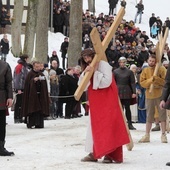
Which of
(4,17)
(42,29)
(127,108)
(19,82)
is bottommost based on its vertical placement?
(127,108)

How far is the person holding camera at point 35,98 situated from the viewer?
58.2 ft

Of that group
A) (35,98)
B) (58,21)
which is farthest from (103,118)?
(58,21)

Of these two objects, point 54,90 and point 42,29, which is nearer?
point 54,90

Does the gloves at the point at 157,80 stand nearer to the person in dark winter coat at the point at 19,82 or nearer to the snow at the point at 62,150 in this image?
the snow at the point at 62,150

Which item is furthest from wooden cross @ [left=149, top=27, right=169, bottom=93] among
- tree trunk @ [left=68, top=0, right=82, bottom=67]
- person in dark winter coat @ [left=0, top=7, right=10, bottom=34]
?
person in dark winter coat @ [left=0, top=7, right=10, bottom=34]

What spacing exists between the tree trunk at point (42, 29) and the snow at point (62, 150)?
6396mm

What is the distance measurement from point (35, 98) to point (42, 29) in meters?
8.19

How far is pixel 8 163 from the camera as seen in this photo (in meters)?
10.7

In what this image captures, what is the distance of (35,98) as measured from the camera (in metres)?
17.9

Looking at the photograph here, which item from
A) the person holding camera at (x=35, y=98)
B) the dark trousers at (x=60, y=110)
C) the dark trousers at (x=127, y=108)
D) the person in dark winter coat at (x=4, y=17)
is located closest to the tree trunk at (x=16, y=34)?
the person in dark winter coat at (x=4, y=17)

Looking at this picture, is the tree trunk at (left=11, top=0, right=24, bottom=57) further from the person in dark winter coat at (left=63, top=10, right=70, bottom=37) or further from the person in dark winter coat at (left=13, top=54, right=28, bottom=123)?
the person in dark winter coat at (left=13, top=54, right=28, bottom=123)

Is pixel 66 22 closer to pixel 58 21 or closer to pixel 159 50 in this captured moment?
pixel 58 21

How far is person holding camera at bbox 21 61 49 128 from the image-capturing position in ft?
58.2

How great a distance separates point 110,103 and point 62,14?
26.4 meters
